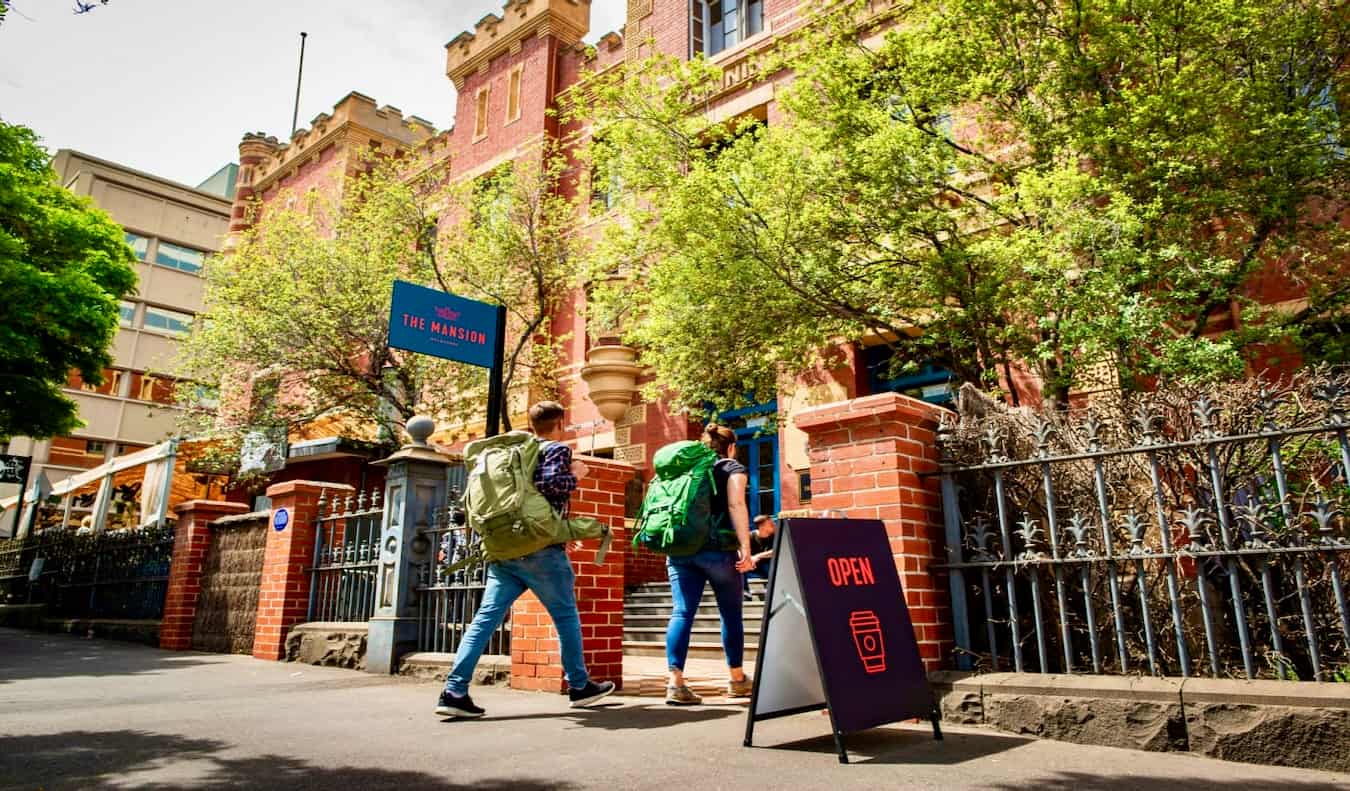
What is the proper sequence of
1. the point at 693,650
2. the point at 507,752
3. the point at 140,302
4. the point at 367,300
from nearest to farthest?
the point at 507,752 → the point at 693,650 → the point at 367,300 → the point at 140,302

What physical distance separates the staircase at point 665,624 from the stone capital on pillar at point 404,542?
10.7 feet

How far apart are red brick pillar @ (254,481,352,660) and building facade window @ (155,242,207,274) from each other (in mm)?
33497

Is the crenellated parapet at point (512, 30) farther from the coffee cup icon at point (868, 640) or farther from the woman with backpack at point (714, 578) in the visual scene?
the coffee cup icon at point (868, 640)

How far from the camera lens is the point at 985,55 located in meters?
9.56

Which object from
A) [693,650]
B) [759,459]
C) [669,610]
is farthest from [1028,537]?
[759,459]

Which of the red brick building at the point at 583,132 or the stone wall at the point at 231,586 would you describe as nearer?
the stone wall at the point at 231,586

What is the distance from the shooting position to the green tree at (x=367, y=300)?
17.4 metres

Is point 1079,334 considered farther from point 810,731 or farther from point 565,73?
point 565,73

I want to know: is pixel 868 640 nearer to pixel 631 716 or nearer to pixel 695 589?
pixel 695 589

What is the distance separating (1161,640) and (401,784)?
13.4 ft

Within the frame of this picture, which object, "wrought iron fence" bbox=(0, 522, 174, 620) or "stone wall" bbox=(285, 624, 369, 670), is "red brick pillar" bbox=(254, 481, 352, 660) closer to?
"stone wall" bbox=(285, 624, 369, 670)

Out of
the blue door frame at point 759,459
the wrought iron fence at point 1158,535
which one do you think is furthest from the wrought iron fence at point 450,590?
the blue door frame at point 759,459

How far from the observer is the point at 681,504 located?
526 cm

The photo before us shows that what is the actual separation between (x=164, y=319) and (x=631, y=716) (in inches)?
1558
